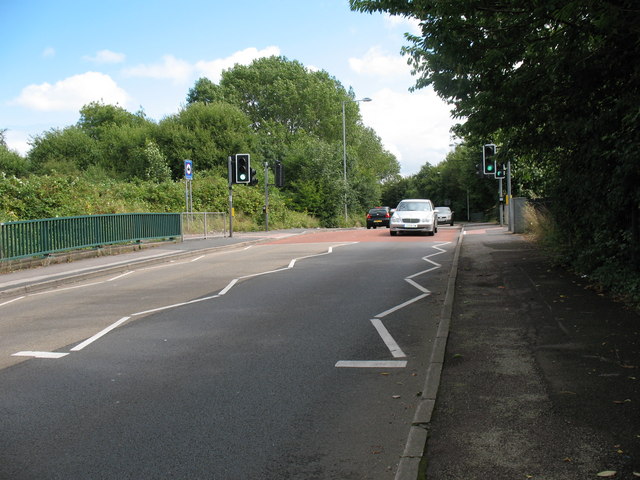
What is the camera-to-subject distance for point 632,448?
3482 mm

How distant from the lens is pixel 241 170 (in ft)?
79.7

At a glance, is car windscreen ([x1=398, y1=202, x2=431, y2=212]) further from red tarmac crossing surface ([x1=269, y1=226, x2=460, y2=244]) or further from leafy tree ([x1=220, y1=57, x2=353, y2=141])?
leafy tree ([x1=220, y1=57, x2=353, y2=141])

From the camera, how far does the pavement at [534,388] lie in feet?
11.1

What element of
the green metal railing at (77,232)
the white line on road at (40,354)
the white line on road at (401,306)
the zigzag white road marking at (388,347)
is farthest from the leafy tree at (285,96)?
the white line on road at (40,354)

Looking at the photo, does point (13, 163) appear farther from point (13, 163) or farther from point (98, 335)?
point (98, 335)

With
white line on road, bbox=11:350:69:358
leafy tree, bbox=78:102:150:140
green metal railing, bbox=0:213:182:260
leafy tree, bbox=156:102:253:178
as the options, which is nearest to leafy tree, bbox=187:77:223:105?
leafy tree, bbox=78:102:150:140

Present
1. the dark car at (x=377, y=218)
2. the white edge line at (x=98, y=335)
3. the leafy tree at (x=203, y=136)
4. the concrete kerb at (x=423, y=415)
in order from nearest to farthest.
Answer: the concrete kerb at (x=423, y=415), the white edge line at (x=98, y=335), the dark car at (x=377, y=218), the leafy tree at (x=203, y=136)

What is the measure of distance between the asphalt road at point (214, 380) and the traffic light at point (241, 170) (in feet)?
45.2

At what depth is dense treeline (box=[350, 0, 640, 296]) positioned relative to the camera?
7387 millimetres

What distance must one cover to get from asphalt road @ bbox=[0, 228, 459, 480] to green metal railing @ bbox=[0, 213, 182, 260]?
397 cm

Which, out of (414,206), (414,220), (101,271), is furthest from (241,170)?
(101,271)

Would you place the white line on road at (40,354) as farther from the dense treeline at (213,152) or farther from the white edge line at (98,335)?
the dense treeline at (213,152)

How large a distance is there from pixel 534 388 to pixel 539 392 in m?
0.10

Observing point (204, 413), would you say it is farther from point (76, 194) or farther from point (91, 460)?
point (76, 194)
